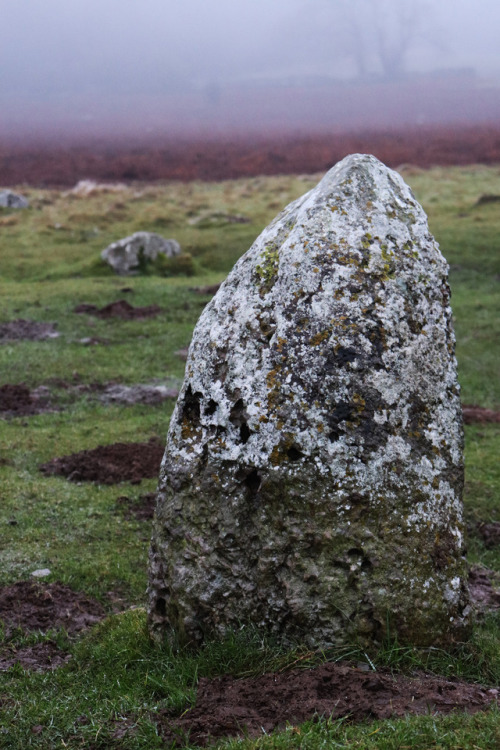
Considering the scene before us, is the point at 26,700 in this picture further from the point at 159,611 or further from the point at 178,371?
the point at 178,371

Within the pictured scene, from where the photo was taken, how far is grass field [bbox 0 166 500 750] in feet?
17.0

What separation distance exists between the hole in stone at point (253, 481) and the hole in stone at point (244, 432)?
272mm

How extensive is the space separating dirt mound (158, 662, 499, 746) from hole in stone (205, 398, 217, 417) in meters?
2.12

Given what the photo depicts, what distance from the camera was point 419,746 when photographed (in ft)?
14.6

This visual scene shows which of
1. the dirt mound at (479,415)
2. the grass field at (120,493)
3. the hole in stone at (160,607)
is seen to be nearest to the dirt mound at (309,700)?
the grass field at (120,493)

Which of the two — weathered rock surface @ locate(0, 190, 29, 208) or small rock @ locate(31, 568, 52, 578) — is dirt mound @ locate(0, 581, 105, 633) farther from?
weathered rock surface @ locate(0, 190, 29, 208)

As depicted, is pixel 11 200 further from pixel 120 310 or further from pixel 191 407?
pixel 191 407

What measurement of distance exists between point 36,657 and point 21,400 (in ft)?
32.7

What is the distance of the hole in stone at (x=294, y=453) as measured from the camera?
5.96 meters

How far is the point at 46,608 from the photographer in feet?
25.6

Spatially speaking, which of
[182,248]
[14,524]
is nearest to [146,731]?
[14,524]

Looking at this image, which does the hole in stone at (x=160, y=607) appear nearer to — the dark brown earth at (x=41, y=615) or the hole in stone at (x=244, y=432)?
the dark brown earth at (x=41, y=615)

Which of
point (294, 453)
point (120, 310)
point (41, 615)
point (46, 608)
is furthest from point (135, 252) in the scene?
point (294, 453)

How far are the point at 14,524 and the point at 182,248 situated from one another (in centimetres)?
2626
